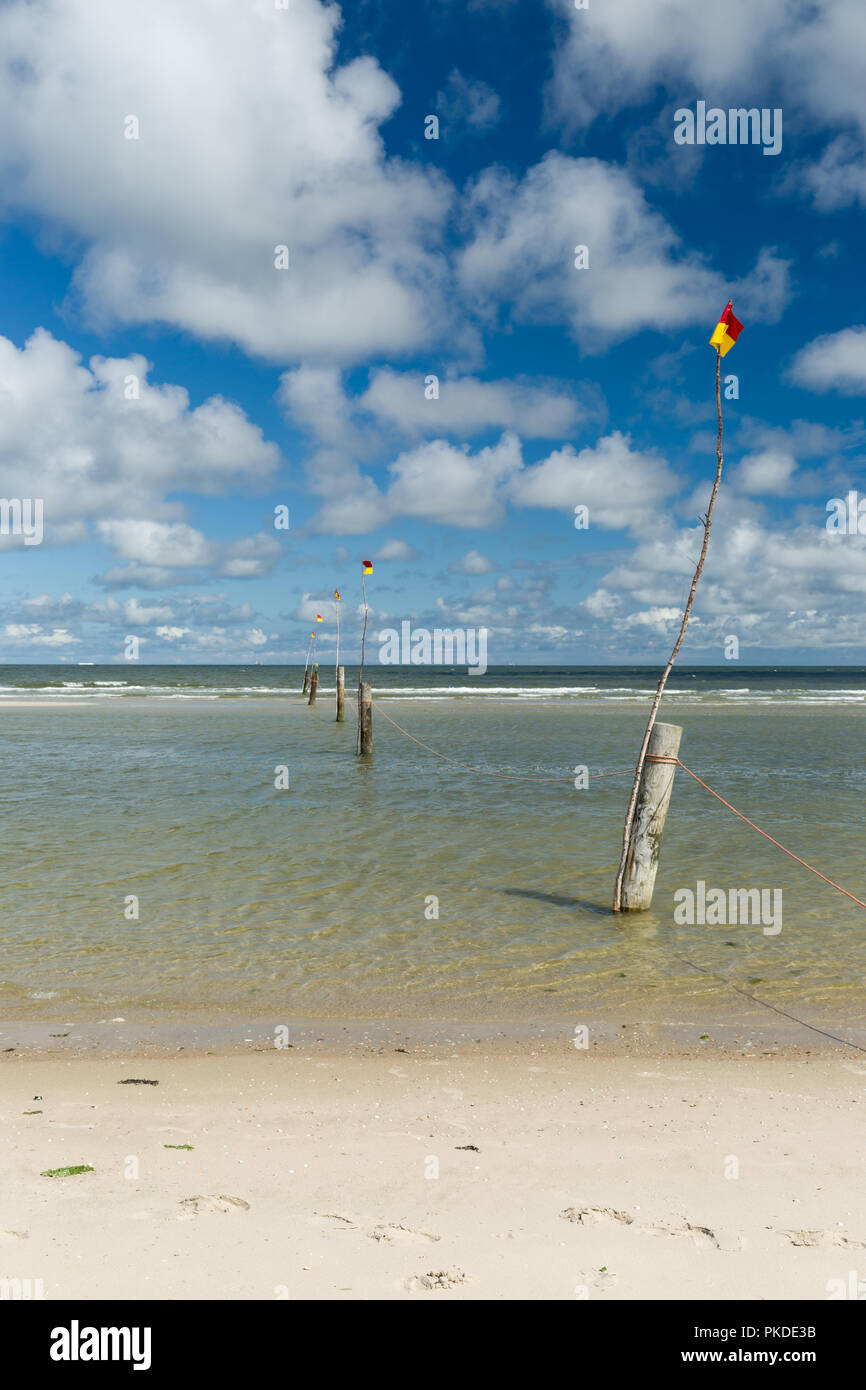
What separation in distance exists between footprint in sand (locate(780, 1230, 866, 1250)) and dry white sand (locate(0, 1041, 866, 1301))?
11 millimetres

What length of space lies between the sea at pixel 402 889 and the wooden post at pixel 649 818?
26 centimetres

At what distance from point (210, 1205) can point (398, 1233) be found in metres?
0.87

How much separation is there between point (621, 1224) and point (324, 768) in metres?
18.4

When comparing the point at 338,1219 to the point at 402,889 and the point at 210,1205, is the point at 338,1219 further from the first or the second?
the point at 402,889

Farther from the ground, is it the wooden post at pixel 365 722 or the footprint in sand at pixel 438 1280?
the wooden post at pixel 365 722

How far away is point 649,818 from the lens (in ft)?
30.5

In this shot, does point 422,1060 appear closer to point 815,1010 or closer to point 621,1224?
point 621,1224

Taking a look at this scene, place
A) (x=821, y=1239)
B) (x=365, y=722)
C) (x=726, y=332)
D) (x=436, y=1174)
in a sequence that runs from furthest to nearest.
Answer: (x=365, y=722), (x=726, y=332), (x=436, y=1174), (x=821, y=1239)

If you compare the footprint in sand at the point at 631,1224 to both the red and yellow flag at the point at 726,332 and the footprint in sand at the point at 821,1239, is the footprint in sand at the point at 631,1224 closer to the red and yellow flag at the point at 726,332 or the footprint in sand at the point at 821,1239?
the footprint in sand at the point at 821,1239

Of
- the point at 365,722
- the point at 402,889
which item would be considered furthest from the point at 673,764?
the point at 365,722

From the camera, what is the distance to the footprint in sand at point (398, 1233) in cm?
367

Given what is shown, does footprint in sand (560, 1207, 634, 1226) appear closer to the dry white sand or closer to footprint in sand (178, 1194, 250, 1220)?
the dry white sand

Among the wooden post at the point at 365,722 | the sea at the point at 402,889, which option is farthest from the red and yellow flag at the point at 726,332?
the wooden post at the point at 365,722
